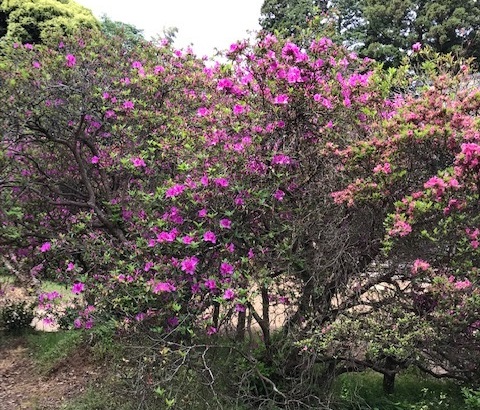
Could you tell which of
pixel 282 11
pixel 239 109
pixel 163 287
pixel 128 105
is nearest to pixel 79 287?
pixel 163 287

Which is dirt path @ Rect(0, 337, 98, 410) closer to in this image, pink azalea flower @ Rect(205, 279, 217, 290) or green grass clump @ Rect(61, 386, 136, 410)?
green grass clump @ Rect(61, 386, 136, 410)

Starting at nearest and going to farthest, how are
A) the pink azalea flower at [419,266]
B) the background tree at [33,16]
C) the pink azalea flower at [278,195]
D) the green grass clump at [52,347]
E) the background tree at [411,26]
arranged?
the pink azalea flower at [419,266]
the pink azalea flower at [278,195]
the green grass clump at [52,347]
the background tree at [33,16]
the background tree at [411,26]

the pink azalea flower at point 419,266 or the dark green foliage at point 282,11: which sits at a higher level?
the dark green foliage at point 282,11

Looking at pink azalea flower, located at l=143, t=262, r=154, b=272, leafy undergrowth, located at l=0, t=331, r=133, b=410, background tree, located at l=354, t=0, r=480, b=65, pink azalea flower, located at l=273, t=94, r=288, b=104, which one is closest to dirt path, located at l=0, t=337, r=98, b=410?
leafy undergrowth, located at l=0, t=331, r=133, b=410

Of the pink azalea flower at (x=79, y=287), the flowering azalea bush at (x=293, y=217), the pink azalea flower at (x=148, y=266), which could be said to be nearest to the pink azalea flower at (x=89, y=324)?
the flowering azalea bush at (x=293, y=217)

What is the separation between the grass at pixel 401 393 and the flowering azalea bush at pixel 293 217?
0.34 m

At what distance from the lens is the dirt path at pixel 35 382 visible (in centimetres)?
467

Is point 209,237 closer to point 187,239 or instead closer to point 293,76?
point 187,239

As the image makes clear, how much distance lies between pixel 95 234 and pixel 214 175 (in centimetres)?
144

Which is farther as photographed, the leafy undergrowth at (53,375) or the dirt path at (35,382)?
the dirt path at (35,382)

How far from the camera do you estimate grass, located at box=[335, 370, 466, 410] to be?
4.16 m

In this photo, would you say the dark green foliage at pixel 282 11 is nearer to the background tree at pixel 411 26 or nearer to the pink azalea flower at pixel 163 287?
the background tree at pixel 411 26

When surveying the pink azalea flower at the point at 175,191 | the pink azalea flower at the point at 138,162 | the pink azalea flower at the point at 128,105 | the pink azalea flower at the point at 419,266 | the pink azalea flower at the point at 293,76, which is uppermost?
the pink azalea flower at the point at 128,105

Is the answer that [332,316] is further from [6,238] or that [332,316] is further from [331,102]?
[6,238]
